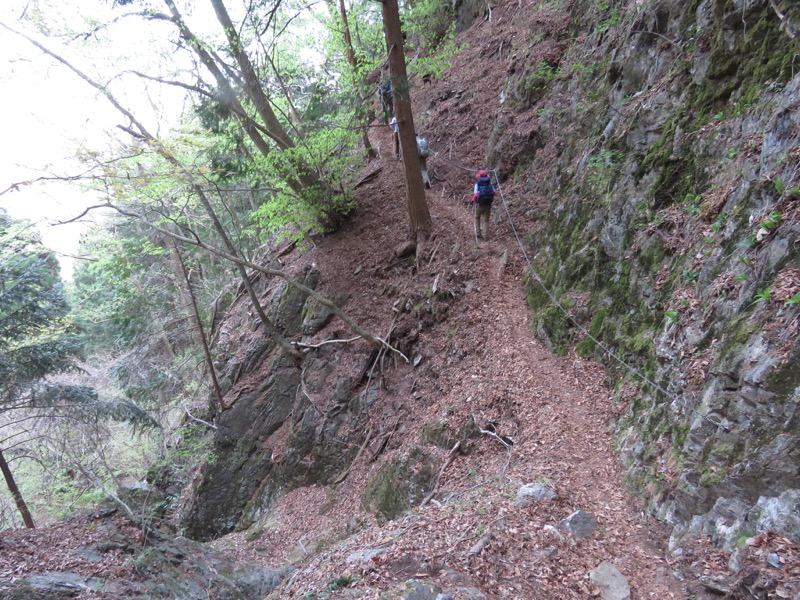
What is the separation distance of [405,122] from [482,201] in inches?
105

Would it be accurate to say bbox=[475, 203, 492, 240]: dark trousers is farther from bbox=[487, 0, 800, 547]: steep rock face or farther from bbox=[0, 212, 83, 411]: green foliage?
bbox=[0, 212, 83, 411]: green foliage

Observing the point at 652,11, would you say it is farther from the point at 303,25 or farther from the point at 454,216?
the point at 303,25

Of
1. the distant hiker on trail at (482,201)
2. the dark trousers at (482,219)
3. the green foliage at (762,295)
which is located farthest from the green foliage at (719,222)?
the dark trousers at (482,219)

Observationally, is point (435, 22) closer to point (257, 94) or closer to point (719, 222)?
point (257, 94)

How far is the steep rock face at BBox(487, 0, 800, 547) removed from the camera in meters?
4.06

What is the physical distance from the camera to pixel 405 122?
9.73 meters

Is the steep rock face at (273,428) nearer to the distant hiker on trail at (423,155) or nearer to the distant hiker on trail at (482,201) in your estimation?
the distant hiker on trail at (482,201)

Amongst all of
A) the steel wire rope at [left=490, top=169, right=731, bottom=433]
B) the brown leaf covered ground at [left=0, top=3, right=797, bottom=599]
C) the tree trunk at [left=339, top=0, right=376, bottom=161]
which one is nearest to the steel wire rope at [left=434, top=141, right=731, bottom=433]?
the steel wire rope at [left=490, top=169, right=731, bottom=433]

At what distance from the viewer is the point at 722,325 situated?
480 centimetres

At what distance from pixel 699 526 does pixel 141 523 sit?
911 centimetres

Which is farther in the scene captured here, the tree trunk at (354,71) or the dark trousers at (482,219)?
the tree trunk at (354,71)

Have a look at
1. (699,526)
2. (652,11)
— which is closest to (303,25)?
(652,11)

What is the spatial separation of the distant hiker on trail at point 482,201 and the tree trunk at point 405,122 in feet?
4.53

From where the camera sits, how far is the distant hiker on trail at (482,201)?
10.5m
